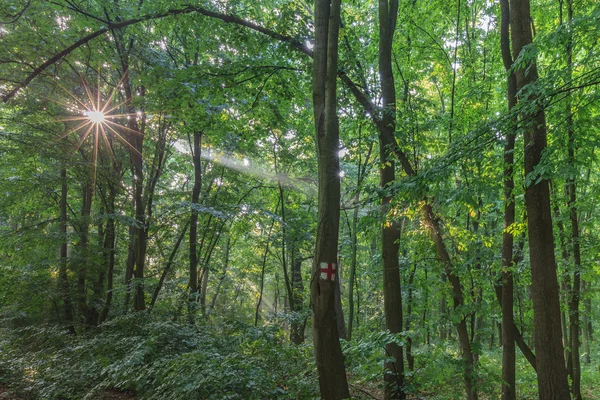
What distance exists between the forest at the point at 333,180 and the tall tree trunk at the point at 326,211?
2cm

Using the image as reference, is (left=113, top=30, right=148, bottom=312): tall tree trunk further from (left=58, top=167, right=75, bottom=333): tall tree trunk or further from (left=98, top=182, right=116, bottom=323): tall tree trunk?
(left=58, top=167, right=75, bottom=333): tall tree trunk

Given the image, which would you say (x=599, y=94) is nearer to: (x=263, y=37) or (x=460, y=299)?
(x=460, y=299)

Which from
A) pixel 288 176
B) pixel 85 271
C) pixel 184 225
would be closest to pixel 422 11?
pixel 288 176

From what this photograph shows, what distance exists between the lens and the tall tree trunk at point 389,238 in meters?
5.46

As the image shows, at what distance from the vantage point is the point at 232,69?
621 cm

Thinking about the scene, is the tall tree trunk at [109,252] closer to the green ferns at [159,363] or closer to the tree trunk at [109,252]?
the tree trunk at [109,252]

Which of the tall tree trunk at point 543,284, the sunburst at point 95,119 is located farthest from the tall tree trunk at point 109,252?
the tall tree trunk at point 543,284

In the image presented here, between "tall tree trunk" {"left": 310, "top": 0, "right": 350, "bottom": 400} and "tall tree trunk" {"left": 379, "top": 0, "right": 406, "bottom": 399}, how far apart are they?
1.44m

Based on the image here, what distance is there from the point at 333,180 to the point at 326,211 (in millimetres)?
396

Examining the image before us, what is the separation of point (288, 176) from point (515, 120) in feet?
36.0

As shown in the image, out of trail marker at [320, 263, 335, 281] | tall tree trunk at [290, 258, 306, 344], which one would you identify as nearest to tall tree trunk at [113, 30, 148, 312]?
tall tree trunk at [290, 258, 306, 344]

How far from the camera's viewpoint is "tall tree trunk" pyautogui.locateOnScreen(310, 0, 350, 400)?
3.90 meters

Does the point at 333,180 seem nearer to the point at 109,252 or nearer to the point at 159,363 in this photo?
the point at 159,363

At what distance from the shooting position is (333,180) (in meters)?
4.21
